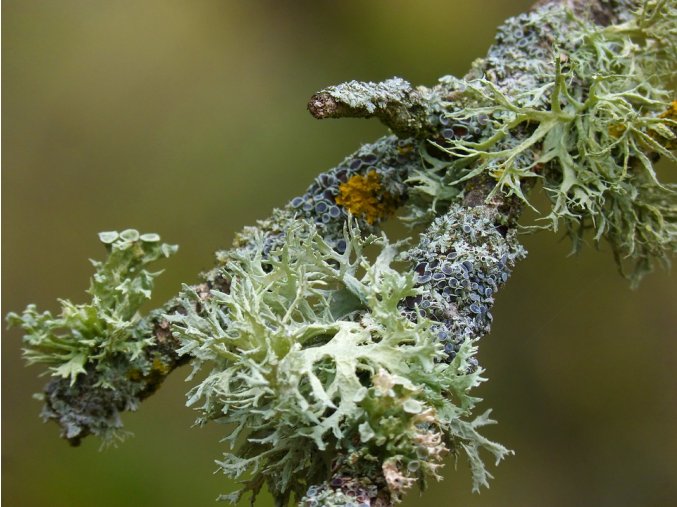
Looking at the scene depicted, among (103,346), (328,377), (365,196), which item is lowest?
(328,377)

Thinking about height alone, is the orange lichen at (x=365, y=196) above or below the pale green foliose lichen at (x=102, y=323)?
above

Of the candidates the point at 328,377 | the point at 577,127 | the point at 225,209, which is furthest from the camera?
the point at 225,209

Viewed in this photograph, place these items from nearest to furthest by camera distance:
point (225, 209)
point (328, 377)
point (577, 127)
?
point (328, 377)
point (577, 127)
point (225, 209)

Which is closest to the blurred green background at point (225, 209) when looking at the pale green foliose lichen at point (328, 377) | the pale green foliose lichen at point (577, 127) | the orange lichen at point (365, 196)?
the pale green foliose lichen at point (577, 127)

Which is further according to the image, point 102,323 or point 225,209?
point 225,209

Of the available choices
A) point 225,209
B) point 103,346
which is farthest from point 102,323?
point 225,209

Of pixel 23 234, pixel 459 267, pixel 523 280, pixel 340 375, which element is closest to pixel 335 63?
pixel 523 280

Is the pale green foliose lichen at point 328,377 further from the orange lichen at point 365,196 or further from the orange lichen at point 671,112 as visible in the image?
the orange lichen at point 671,112

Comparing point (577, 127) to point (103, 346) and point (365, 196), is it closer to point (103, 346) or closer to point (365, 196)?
point (365, 196)
